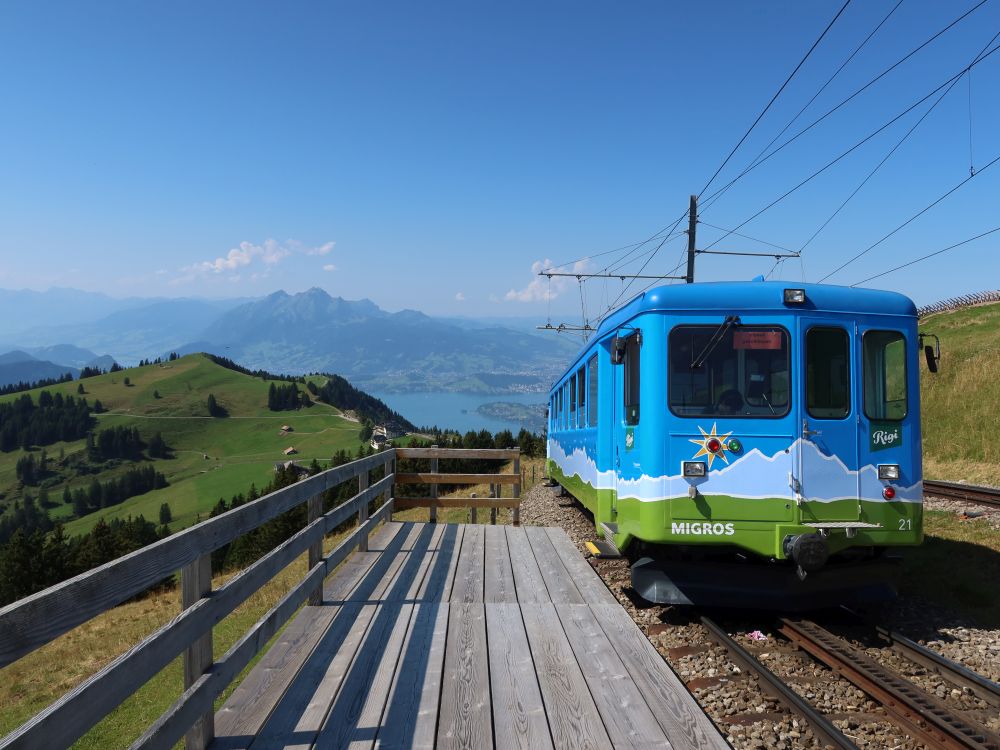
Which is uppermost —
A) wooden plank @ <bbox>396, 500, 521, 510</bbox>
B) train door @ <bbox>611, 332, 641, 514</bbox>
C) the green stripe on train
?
train door @ <bbox>611, 332, 641, 514</bbox>

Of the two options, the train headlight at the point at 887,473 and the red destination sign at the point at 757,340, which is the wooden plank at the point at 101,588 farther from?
the train headlight at the point at 887,473

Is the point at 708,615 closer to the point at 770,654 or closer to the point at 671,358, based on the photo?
the point at 770,654

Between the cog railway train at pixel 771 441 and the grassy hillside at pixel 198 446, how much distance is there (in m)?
117

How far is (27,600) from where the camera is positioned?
78.3 inches

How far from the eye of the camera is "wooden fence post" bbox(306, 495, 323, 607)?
5.66 m

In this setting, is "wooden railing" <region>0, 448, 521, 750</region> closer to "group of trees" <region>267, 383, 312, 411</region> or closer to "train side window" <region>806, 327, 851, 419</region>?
"train side window" <region>806, 327, 851, 419</region>

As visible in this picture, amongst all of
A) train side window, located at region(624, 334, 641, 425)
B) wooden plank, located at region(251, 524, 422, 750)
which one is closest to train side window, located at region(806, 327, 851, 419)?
train side window, located at region(624, 334, 641, 425)

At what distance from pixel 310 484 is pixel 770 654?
407cm

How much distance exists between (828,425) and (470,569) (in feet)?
12.9

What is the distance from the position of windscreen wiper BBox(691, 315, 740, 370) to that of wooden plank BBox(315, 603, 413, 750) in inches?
138

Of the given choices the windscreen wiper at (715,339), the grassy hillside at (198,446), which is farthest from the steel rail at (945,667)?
the grassy hillside at (198,446)

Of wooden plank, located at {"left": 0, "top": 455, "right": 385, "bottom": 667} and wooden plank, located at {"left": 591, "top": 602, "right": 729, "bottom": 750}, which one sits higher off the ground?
wooden plank, located at {"left": 0, "top": 455, "right": 385, "bottom": 667}

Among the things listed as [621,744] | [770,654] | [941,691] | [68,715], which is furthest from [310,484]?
[941,691]

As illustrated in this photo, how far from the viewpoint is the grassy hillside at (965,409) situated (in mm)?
20672
